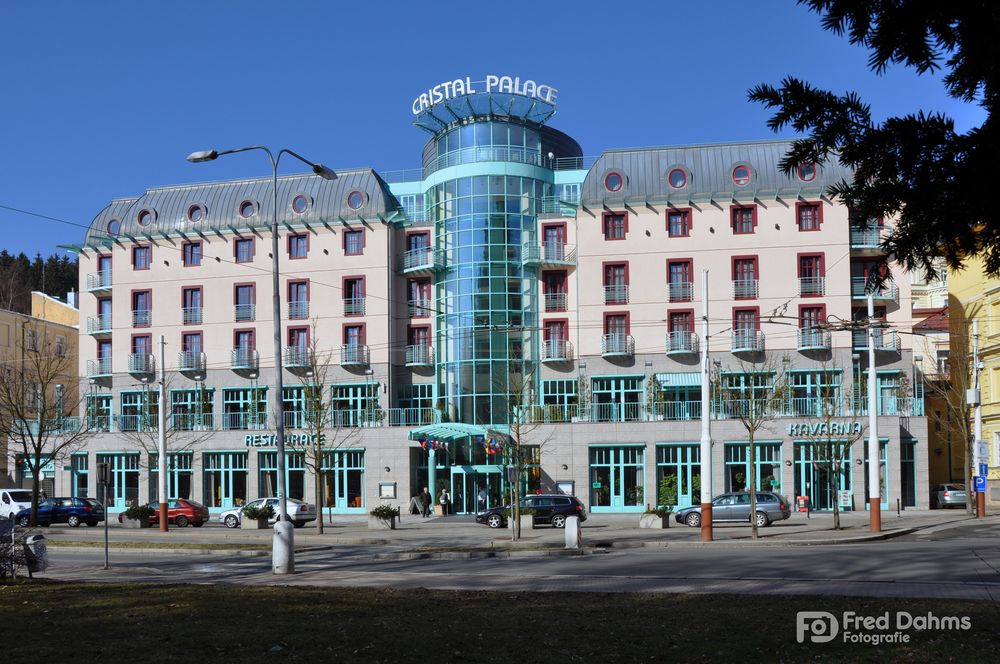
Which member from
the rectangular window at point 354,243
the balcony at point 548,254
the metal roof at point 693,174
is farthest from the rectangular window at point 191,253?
the metal roof at point 693,174

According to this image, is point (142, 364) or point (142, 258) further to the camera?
point (142, 258)

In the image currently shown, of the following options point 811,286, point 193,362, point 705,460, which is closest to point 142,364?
point 193,362

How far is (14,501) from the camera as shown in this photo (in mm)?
51406

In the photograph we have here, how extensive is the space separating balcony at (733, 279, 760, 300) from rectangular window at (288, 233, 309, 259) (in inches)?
980

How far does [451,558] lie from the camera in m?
29.6

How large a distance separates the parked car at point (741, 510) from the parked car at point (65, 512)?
93.2ft

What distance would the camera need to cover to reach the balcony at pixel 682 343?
55.6 m

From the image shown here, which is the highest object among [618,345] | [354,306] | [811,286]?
[811,286]

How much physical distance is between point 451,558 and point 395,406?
30883mm

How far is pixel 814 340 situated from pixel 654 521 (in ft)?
60.1

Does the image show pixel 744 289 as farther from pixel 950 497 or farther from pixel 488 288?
pixel 950 497

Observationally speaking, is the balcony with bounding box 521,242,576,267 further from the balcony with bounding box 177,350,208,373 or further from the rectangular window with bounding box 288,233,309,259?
the balcony with bounding box 177,350,208,373

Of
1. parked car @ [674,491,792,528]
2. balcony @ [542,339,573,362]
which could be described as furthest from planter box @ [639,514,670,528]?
balcony @ [542,339,573,362]

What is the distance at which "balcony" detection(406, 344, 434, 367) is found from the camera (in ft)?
196
